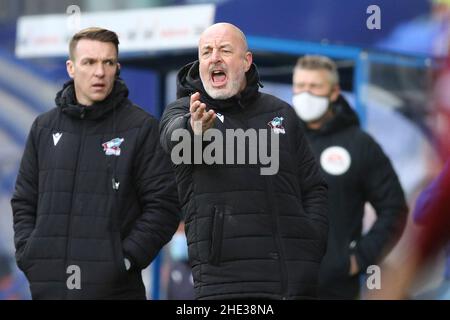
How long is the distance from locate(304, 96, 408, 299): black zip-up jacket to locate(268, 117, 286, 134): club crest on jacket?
1.80 metres

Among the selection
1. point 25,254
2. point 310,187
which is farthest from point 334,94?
point 25,254

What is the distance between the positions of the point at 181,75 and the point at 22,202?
3.45ft

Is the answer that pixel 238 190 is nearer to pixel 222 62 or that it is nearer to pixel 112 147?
pixel 222 62

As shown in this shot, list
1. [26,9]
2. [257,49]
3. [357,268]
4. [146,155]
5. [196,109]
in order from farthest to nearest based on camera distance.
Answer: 1. [26,9]
2. [257,49]
3. [357,268]
4. [146,155]
5. [196,109]

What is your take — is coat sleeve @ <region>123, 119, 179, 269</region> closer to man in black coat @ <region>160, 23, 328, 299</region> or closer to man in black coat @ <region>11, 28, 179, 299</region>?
man in black coat @ <region>11, 28, 179, 299</region>

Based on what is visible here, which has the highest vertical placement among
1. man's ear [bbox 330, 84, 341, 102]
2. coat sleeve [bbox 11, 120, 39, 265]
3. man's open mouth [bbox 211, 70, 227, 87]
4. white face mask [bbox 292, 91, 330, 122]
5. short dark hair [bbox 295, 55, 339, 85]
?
short dark hair [bbox 295, 55, 339, 85]

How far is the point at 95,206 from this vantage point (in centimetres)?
551

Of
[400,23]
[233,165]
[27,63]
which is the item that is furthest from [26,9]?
[233,165]

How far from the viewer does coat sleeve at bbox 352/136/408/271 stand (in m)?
6.91

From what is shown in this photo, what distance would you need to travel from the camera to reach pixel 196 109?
4.62m

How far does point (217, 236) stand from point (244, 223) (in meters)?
0.12

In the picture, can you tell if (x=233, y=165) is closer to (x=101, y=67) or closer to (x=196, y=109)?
(x=196, y=109)

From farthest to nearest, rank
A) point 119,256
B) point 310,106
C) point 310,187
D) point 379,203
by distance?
point 310,106 < point 379,203 < point 119,256 < point 310,187
